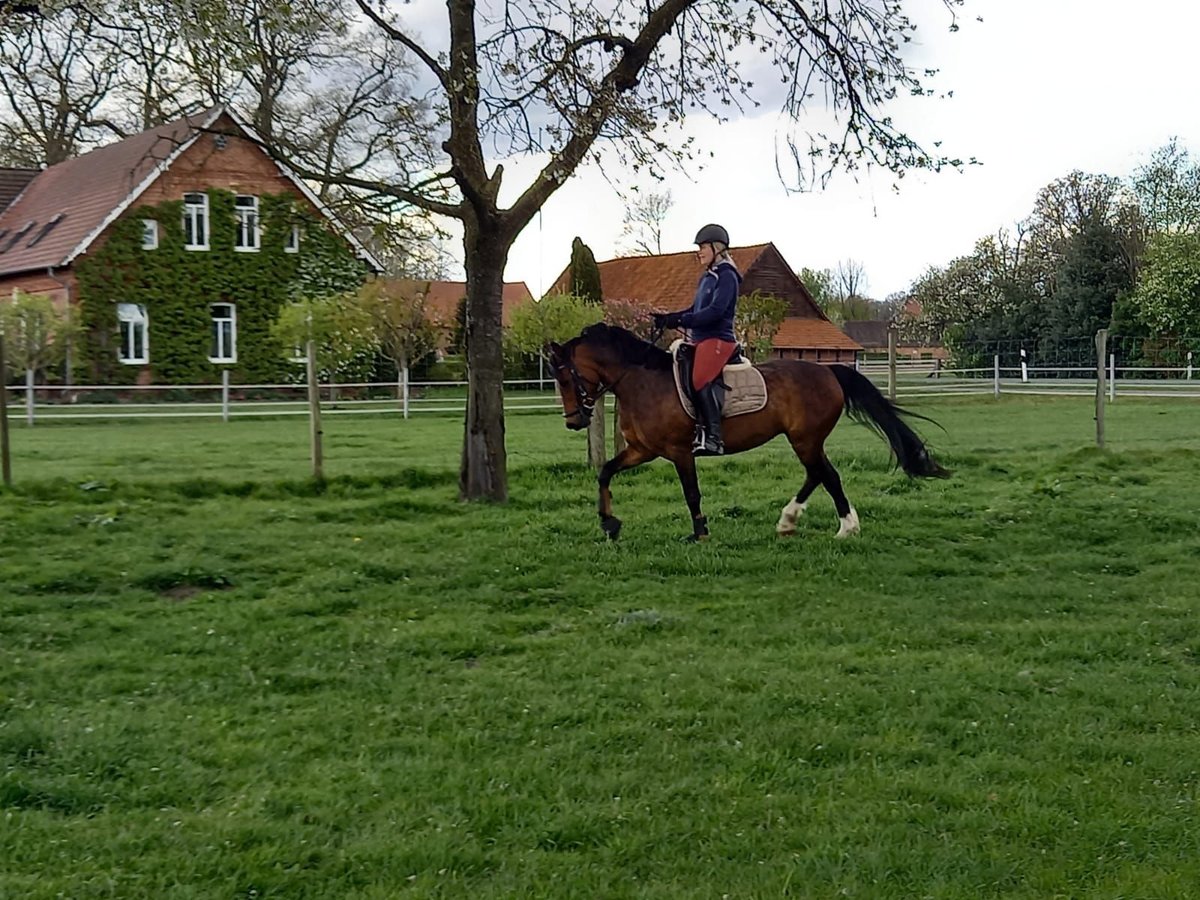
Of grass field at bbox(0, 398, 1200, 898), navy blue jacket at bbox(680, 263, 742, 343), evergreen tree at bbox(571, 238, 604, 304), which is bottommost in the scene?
grass field at bbox(0, 398, 1200, 898)

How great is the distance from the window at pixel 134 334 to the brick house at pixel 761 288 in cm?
1842

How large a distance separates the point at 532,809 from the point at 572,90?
25.6 ft

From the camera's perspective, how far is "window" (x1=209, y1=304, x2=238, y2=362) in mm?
37750

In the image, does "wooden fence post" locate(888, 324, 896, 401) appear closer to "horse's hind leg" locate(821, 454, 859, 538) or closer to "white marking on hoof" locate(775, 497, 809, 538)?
"horse's hind leg" locate(821, 454, 859, 538)

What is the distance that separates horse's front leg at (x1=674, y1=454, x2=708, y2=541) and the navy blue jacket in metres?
1.12

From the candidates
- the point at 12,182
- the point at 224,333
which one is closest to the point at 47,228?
the point at 224,333

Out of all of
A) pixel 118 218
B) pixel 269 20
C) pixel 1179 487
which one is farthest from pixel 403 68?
pixel 118 218

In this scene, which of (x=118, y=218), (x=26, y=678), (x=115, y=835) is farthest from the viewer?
(x=118, y=218)

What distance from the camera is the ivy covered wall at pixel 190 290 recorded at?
3550 cm

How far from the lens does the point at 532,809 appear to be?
4.62 meters

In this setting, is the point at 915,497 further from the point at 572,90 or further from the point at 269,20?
the point at 269,20

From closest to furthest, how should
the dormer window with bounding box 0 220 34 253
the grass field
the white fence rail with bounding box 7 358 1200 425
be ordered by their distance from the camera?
the grass field → the white fence rail with bounding box 7 358 1200 425 → the dormer window with bounding box 0 220 34 253

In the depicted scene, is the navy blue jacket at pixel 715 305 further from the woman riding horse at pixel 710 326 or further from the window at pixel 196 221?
the window at pixel 196 221

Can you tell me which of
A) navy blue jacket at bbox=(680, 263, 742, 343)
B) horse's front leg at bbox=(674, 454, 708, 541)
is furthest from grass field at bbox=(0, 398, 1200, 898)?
navy blue jacket at bbox=(680, 263, 742, 343)
